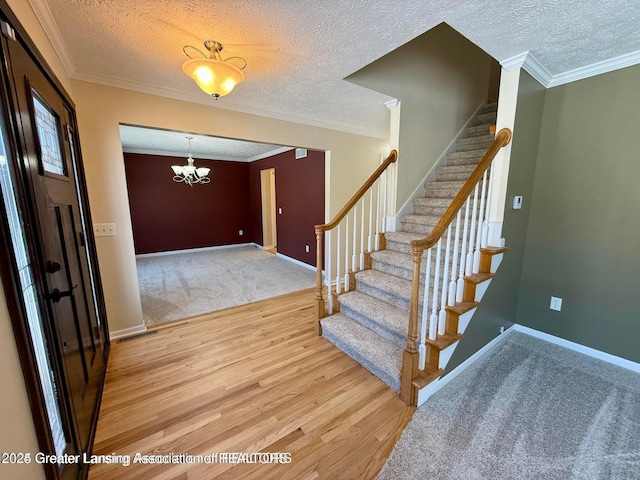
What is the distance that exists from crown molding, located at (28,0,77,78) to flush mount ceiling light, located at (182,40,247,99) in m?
0.68

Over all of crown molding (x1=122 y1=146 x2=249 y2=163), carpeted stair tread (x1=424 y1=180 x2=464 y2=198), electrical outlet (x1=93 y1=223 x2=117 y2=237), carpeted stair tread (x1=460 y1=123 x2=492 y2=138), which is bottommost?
electrical outlet (x1=93 y1=223 x2=117 y2=237)

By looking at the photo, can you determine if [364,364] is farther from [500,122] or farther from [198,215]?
[198,215]

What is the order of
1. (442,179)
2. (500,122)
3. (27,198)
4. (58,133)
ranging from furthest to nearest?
(442,179)
(500,122)
(58,133)
(27,198)

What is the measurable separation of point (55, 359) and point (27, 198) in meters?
0.68

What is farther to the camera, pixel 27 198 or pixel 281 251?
pixel 281 251

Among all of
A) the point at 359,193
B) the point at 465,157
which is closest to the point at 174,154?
the point at 359,193

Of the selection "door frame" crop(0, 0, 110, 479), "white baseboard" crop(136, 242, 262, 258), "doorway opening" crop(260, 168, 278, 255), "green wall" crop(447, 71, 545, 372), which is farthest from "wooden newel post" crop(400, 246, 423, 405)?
"white baseboard" crop(136, 242, 262, 258)

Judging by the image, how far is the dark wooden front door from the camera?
1.11 meters

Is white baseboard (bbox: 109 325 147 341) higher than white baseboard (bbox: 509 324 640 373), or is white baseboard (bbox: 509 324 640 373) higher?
white baseboard (bbox: 109 325 147 341)

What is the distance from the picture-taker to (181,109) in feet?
8.36

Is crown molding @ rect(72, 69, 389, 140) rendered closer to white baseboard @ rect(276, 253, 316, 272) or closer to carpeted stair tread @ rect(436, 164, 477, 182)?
carpeted stair tread @ rect(436, 164, 477, 182)

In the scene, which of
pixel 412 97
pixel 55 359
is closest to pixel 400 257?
pixel 412 97

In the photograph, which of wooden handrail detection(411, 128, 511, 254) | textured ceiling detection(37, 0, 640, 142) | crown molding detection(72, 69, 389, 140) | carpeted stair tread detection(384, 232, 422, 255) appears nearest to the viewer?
textured ceiling detection(37, 0, 640, 142)

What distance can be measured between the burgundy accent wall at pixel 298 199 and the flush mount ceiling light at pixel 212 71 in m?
2.74
